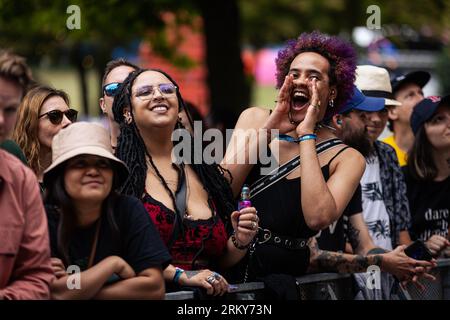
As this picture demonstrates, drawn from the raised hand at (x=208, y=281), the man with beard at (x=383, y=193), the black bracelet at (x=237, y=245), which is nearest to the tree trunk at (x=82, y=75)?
the man with beard at (x=383, y=193)

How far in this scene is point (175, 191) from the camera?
19.8 ft

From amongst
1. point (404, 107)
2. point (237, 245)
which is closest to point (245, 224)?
point (237, 245)

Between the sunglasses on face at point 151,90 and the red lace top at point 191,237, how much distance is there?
0.62 meters

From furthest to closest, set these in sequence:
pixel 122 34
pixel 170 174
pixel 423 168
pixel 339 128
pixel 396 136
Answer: pixel 122 34 → pixel 396 136 → pixel 423 168 → pixel 339 128 → pixel 170 174

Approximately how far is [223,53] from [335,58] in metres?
7.81

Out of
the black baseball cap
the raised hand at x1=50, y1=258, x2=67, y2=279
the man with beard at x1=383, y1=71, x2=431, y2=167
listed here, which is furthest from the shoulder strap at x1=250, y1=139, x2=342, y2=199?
the black baseball cap

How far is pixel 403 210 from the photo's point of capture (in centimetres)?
775

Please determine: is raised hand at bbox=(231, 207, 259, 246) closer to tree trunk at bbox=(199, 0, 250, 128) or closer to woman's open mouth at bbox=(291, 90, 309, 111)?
woman's open mouth at bbox=(291, 90, 309, 111)

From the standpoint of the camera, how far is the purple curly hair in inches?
266

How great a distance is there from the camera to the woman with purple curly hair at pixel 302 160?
623cm

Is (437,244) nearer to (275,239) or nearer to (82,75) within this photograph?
(275,239)

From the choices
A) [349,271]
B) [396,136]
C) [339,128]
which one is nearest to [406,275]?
[349,271]
